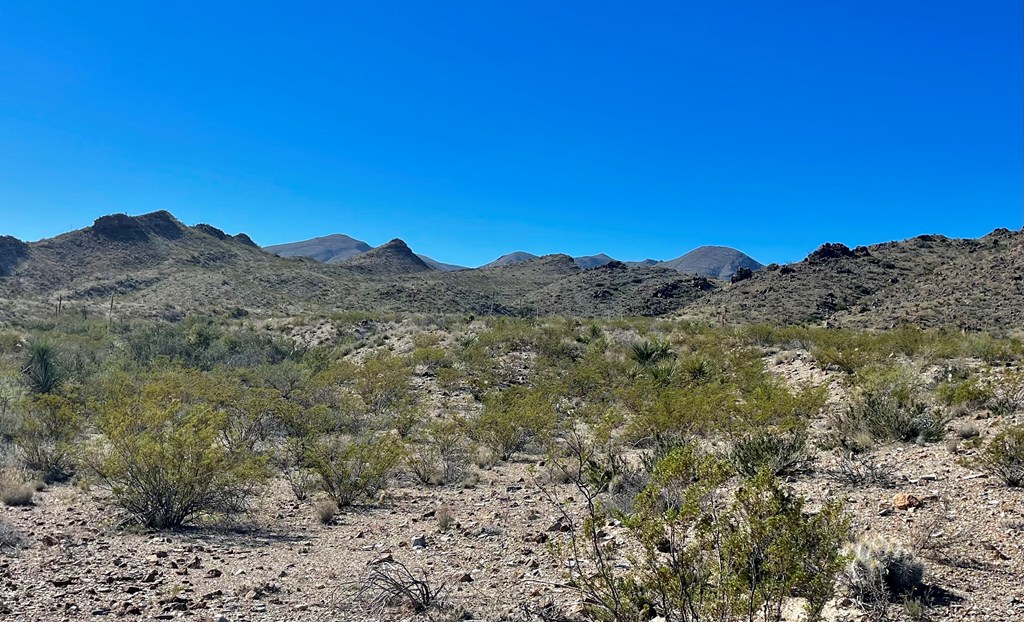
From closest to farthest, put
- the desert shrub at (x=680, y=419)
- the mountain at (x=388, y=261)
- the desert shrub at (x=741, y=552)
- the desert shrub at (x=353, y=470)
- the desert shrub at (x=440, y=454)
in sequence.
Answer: the desert shrub at (x=741, y=552), the desert shrub at (x=353, y=470), the desert shrub at (x=680, y=419), the desert shrub at (x=440, y=454), the mountain at (x=388, y=261)

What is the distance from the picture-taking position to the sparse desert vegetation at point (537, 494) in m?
3.81

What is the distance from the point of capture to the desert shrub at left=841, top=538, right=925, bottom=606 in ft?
14.4

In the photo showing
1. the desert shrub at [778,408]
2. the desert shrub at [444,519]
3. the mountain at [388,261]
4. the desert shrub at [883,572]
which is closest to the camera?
the desert shrub at [883,572]

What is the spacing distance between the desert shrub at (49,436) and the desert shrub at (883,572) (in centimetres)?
1040

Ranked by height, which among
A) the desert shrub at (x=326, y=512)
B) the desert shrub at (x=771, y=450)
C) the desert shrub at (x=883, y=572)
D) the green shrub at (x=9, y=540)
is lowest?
the desert shrub at (x=326, y=512)

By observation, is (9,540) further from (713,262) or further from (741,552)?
(713,262)

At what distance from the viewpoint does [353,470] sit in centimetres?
962

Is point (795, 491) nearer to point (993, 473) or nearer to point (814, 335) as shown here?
point (993, 473)

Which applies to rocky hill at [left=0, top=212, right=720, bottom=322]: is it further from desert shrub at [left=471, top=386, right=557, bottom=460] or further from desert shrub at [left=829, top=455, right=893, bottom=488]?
desert shrub at [left=829, top=455, right=893, bottom=488]

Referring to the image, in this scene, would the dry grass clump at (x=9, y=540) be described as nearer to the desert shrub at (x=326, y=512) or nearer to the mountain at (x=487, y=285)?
the desert shrub at (x=326, y=512)

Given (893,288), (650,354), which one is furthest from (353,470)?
(893,288)

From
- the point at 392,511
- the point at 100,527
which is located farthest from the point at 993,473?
the point at 100,527

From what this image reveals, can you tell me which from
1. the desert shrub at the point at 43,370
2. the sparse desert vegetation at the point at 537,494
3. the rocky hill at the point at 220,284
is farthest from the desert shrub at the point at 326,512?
the rocky hill at the point at 220,284

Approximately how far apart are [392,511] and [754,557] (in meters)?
6.66
